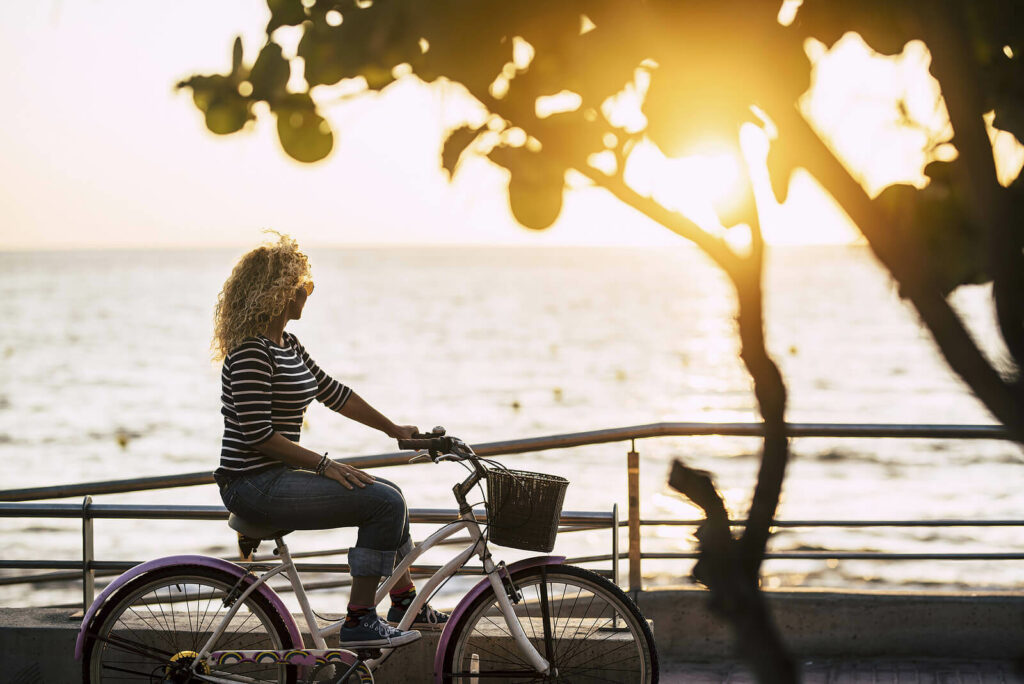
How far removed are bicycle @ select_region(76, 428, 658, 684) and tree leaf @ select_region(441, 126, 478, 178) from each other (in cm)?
272

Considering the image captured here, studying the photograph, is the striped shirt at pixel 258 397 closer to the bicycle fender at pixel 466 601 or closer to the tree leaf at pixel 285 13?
the bicycle fender at pixel 466 601

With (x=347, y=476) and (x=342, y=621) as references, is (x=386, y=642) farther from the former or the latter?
(x=347, y=476)

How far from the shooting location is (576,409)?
31.0 meters

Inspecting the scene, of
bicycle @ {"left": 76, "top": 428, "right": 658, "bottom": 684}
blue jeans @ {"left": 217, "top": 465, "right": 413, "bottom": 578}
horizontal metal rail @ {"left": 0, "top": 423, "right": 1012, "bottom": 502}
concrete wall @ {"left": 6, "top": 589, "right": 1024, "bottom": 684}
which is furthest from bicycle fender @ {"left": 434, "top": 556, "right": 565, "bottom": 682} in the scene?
concrete wall @ {"left": 6, "top": 589, "right": 1024, "bottom": 684}

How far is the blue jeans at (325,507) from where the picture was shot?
3.87 meters

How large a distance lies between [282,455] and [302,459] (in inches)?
2.6

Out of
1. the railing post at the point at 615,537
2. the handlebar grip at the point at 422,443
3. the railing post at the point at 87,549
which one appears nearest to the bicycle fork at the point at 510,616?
the handlebar grip at the point at 422,443

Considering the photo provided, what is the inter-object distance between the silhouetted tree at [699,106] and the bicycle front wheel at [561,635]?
9.40 ft

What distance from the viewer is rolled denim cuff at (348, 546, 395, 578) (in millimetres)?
3869

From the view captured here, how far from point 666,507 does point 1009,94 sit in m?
15.0

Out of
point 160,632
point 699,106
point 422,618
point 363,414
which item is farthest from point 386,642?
point 699,106

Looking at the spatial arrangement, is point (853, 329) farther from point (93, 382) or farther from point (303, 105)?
point (303, 105)

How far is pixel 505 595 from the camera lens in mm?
3945

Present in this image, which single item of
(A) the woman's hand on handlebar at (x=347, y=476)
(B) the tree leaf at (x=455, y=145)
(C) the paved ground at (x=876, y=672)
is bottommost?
(C) the paved ground at (x=876, y=672)
